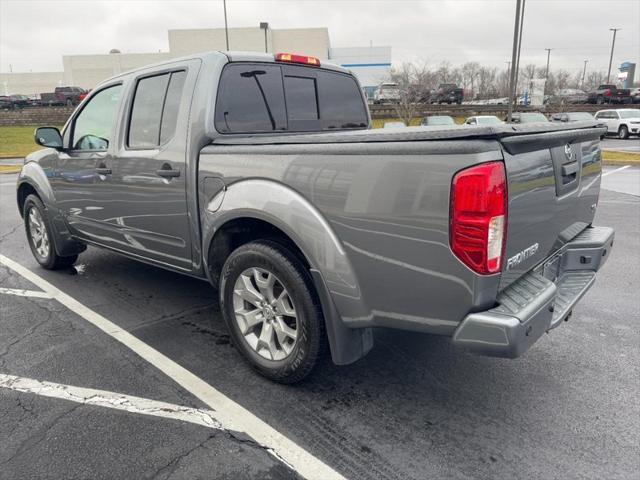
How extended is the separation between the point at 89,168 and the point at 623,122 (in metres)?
30.1

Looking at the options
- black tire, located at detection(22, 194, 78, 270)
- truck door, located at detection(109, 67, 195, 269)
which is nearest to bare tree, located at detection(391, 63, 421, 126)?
black tire, located at detection(22, 194, 78, 270)

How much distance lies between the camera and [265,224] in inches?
119

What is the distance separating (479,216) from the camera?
83.0 inches

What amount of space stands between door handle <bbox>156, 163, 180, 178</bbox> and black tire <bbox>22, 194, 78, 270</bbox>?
7.70ft

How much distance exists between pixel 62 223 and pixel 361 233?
3.69 m

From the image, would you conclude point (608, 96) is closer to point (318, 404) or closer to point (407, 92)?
point (407, 92)

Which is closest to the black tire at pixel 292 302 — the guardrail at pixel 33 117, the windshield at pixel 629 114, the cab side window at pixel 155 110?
the cab side window at pixel 155 110

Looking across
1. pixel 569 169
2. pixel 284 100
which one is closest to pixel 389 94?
pixel 284 100

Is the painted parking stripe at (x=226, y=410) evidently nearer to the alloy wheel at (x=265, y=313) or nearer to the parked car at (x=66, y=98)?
the alloy wheel at (x=265, y=313)

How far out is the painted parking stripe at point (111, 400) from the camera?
2.72 meters

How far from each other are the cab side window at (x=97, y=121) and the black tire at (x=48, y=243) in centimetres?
102

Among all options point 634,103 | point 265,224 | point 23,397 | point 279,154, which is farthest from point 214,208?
point 634,103

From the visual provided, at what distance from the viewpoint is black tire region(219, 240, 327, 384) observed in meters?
2.74

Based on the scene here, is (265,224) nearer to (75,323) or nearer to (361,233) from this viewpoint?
(361,233)
